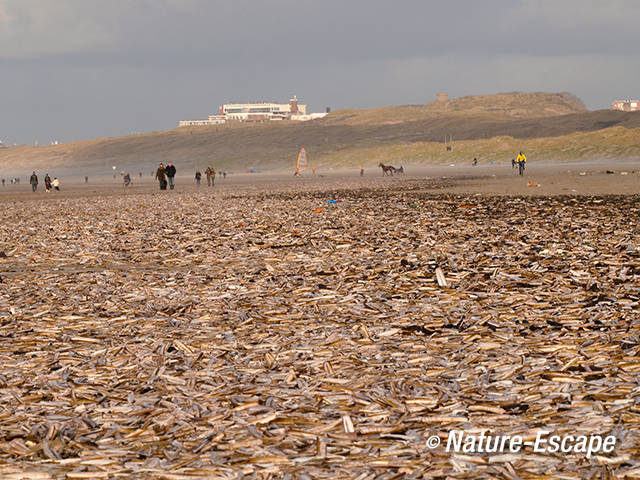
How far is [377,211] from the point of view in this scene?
27.5m

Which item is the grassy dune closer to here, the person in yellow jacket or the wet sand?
the wet sand

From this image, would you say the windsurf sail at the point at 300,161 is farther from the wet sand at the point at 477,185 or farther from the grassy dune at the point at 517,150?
the grassy dune at the point at 517,150

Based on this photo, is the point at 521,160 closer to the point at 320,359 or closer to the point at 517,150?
the point at 320,359

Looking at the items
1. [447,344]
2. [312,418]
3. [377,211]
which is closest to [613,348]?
[447,344]

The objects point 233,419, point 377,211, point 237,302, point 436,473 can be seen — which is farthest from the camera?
point 377,211

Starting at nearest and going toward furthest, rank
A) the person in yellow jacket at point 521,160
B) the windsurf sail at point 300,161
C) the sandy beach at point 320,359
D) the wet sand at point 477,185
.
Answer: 1. the sandy beach at point 320,359
2. the wet sand at point 477,185
3. the person in yellow jacket at point 521,160
4. the windsurf sail at point 300,161

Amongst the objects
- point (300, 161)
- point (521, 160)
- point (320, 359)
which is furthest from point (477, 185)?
point (300, 161)

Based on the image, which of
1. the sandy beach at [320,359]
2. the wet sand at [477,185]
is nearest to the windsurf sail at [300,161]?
the wet sand at [477,185]

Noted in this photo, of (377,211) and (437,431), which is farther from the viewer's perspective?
(377,211)

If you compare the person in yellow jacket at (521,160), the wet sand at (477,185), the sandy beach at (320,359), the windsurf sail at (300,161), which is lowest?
the sandy beach at (320,359)

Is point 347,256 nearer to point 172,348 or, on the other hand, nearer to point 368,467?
point 172,348

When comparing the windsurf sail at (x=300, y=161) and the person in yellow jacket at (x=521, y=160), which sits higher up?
the windsurf sail at (x=300, y=161)

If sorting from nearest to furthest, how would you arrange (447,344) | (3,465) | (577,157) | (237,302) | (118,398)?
(3,465), (118,398), (447,344), (237,302), (577,157)

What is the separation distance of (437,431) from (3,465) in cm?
332
